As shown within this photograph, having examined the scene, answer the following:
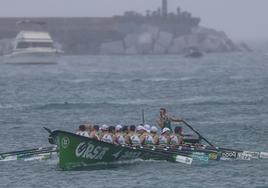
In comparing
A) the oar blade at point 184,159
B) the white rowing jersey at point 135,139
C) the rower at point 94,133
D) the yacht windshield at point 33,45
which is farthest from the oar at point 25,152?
the yacht windshield at point 33,45

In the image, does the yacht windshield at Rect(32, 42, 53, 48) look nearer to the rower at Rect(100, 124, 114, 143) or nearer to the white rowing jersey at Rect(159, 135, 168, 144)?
the rower at Rect(100, 124, 114, 143)

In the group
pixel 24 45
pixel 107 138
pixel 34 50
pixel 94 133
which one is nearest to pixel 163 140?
pixel 107 138

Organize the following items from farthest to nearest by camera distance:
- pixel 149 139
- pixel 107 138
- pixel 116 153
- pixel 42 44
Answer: pixel 42 44
pixel 107 138
pixel 149 139
pixel 116 153

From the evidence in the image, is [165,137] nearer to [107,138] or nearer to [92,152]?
[107,138]

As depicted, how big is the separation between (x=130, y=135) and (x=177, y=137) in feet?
6.53

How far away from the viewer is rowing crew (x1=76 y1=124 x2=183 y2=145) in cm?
4066

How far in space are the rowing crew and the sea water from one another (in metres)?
1.07

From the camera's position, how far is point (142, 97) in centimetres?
7638

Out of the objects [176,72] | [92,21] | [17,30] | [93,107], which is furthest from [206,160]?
[92,21]

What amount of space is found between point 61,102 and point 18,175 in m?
33.8

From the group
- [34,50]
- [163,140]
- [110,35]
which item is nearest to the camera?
[163,140]

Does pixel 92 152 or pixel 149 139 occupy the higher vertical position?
pixel 149 139

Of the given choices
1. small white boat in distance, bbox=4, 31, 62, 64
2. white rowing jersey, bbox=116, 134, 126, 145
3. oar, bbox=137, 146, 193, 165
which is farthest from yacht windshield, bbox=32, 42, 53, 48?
oar, bbox=137, 146, 193, 165

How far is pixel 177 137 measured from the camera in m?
41.3
